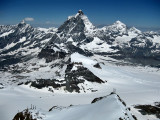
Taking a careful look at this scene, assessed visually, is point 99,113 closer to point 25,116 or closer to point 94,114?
point 94,114

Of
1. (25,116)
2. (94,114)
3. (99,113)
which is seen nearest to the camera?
(99,113)

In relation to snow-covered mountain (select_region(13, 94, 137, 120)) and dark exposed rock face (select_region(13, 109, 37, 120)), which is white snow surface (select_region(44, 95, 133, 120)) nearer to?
snow-covered mountain (select_region(13, 94, 137, 120))

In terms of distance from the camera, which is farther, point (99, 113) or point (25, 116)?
point (25, 116)

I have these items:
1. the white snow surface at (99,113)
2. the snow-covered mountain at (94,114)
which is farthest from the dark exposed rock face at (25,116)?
the white snow surface at (99,113)

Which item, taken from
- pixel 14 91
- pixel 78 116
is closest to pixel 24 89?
pixel 14 91

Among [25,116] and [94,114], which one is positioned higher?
[94,114]

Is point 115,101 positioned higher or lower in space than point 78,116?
higher

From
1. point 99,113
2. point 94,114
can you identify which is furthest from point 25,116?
point 99,113

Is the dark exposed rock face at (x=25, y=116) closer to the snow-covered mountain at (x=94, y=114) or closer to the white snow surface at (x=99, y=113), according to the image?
the snow-covered mountain at (x=94, y=114)

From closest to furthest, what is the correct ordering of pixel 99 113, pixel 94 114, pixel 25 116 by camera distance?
pixel 99 113
pixel 94 114
pixel 25 116

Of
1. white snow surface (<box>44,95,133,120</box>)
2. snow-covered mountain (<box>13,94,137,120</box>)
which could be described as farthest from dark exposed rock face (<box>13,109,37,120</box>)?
white snow surface (<box>44,95,133,120</box>)

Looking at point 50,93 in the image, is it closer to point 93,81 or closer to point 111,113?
point 93,81
